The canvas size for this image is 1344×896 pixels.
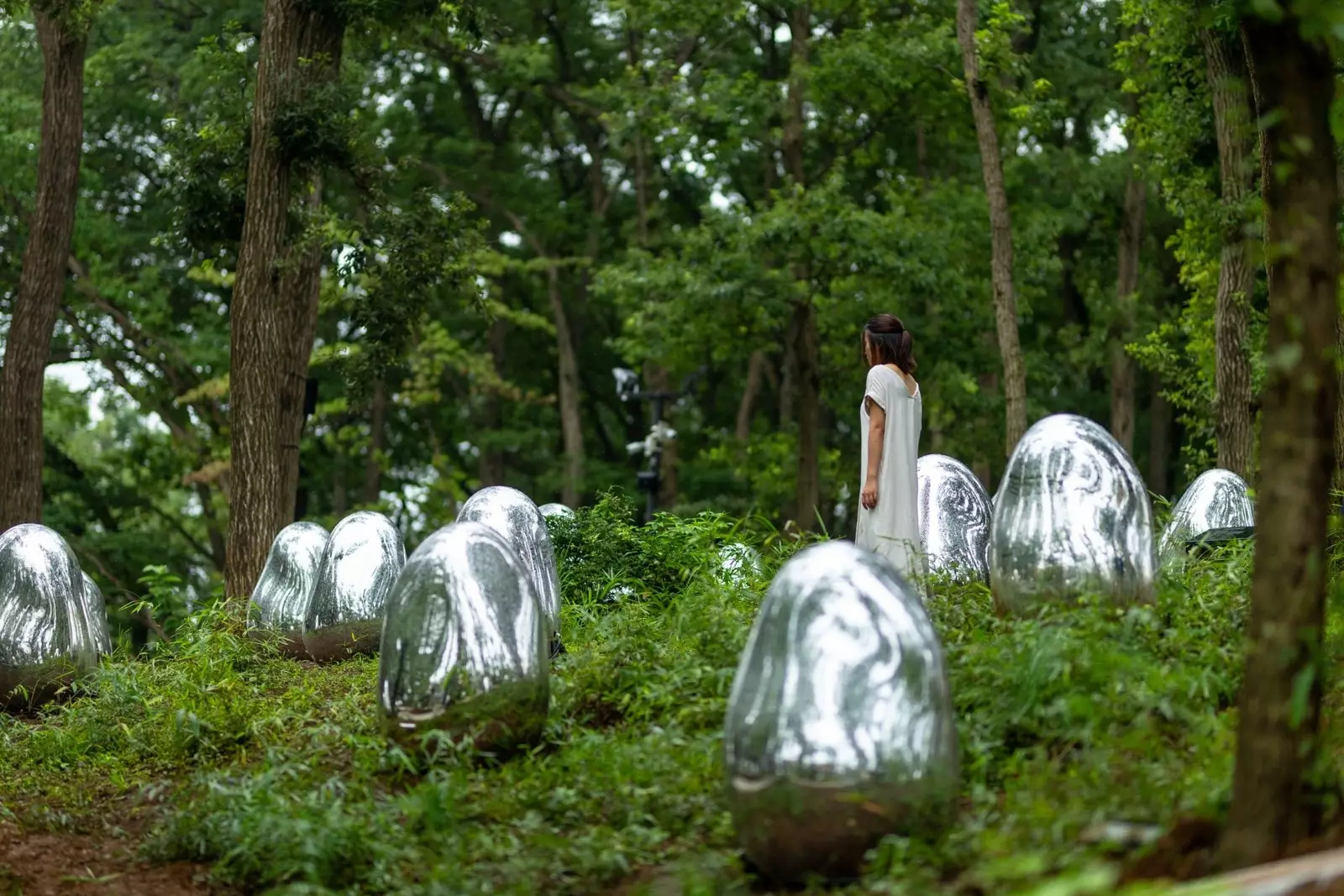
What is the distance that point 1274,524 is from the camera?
4.46m

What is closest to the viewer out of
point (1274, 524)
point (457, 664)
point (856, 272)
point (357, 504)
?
point (1274, 524)

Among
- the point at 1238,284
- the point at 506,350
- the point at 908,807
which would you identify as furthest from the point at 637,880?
the point at 506,350

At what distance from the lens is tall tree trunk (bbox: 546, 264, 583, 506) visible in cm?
2819

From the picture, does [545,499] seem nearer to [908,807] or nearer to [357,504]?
[357,504]

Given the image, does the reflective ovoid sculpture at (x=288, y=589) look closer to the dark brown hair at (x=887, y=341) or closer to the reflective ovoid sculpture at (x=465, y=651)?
the reflective ovoid sculpture at (x=465, y=651)

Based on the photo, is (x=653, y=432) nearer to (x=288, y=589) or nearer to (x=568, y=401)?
(x=568, y=401)

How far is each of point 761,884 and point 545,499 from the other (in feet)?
84.6

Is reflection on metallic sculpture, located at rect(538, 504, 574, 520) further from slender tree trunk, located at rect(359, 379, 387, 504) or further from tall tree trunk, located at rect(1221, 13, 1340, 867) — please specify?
slender tree trunk, located at rect(359, 379, 387, 504)

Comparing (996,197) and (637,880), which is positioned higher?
(996,197)

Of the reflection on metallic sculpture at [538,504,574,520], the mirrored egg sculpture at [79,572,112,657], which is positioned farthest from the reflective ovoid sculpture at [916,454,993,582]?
the mirrored egg sculpture at [79,572,112,657]

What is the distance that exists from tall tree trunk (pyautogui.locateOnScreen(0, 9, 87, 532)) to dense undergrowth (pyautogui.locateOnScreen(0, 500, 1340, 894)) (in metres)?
9.39

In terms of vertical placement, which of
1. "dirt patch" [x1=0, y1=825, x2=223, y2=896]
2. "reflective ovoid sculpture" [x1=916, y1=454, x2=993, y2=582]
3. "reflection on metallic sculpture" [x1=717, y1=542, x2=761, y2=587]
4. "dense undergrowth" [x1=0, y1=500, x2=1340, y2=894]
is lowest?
"dirt patch" [x1=0, y1=825, x2=223, y2=896]

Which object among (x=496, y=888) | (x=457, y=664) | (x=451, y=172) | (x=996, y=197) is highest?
(x=451, y=172)

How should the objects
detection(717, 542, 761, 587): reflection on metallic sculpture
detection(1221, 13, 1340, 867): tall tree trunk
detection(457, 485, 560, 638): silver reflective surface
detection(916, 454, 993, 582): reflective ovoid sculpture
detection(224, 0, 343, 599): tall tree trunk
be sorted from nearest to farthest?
detection(1221, 13, 1340, 867): tall tree trunk < detection(717, 542, 761, 587): reflection on metallic sculpture < detection(916, 454, 993, 582): reflective ovoid sculpture < detection(457, 485, 560, 638): silver reflective surface < detection(224, 0, 343, 599): tall tree trunk
